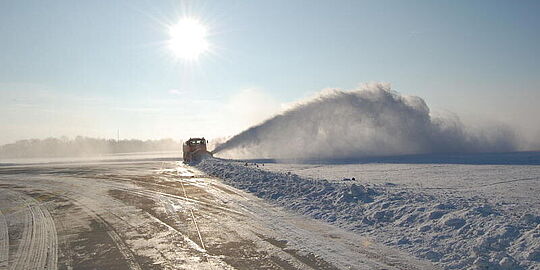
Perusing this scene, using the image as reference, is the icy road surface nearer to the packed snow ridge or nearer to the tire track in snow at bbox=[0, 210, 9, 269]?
the tire track in snow at bbox=[0, 210, 9, 269]

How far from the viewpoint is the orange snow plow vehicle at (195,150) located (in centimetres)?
3416

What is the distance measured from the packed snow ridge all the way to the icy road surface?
0.54 m

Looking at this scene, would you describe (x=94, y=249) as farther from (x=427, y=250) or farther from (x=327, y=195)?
(x=327, y=195)

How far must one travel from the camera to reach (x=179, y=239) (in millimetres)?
6508

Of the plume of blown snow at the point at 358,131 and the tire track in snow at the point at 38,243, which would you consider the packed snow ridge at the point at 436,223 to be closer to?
the tire track in snow at the point at 38,243

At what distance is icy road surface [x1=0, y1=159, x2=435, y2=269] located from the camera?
5.18 metres

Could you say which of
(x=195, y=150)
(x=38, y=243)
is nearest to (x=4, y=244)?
(x=38, y=243)

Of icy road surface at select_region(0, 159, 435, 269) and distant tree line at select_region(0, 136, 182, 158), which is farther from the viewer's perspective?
distant tree line at select_region(0, 136, 182, 158)

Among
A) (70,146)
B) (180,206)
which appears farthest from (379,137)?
(70,146)

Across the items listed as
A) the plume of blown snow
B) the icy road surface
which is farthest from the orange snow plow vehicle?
the icy road surface

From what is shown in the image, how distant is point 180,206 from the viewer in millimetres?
10094

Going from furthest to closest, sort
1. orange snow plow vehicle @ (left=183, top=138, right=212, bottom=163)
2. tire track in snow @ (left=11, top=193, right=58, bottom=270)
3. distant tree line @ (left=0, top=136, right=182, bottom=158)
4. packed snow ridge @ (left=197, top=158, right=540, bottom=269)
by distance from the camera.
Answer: distant tree line @ (left=0, top=136, right=182, bottom=158)
orange snow plow vehicle @ (left=183, top=138, right=212, bottom=163)
tire track in snow @ (left=11, top=193, right=58, bottom=270)
packed snow ridge @ (left=197, top=158, right=540, bottom=269)

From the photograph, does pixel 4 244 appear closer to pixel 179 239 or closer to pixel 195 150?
pixel 179 239

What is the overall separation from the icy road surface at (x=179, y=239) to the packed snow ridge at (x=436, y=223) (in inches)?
21.2
